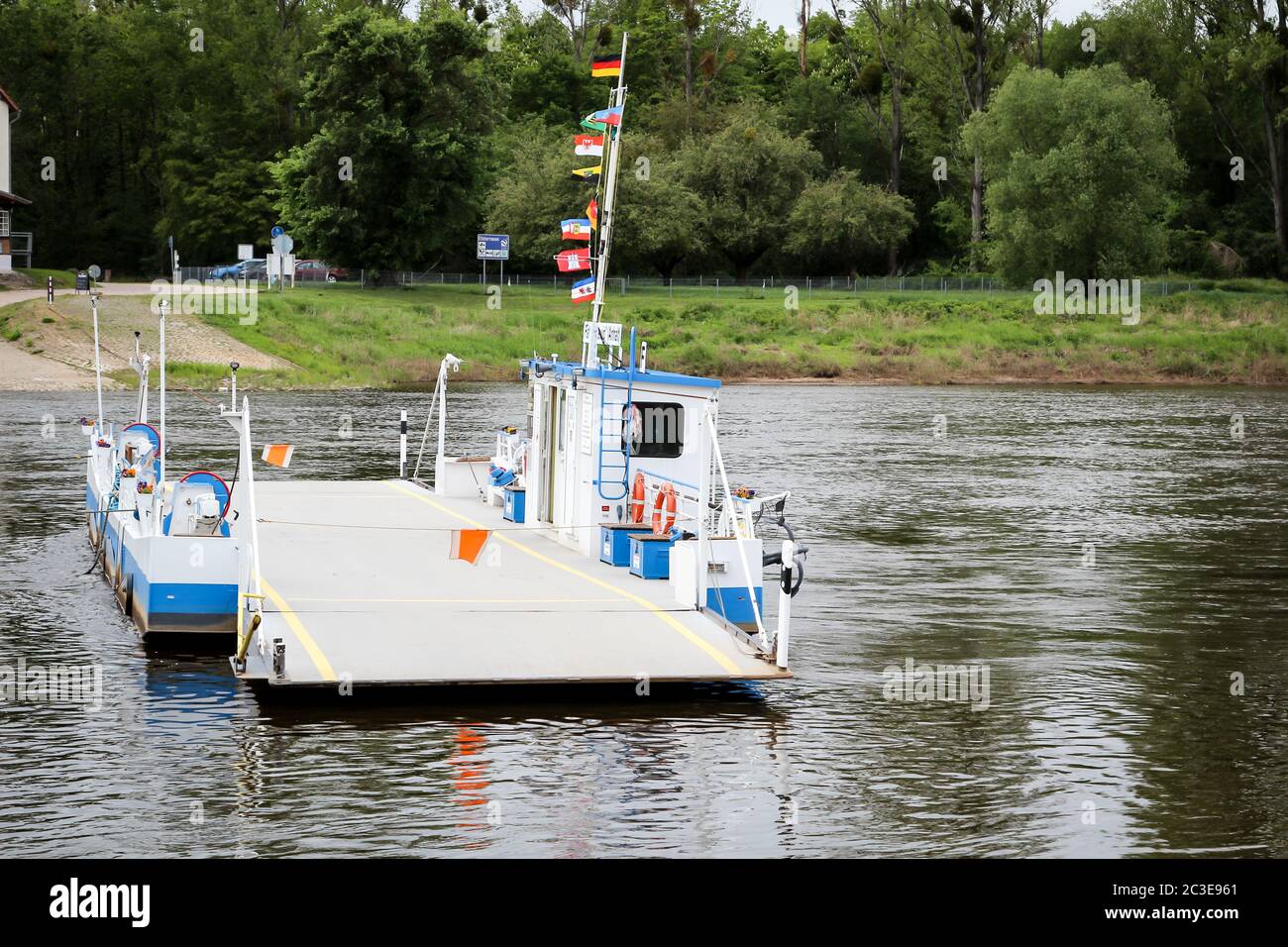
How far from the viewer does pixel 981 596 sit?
2703 cm

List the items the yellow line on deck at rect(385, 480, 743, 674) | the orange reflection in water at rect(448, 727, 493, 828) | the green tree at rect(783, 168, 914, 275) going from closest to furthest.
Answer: the orange reflection in water at rect(448, 727, 493, 828), the yellow line on deck at rect(385, 480, 743, 674), the green tree at rect(783, 168, 914, 275)

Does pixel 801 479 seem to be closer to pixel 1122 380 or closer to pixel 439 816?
pixel 439 816

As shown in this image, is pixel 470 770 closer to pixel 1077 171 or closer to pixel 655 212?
pixel 1077 171

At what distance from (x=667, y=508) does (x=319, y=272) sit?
251ft

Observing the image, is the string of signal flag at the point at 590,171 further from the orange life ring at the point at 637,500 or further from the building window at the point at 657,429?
the orange life ring at the point at 637,500

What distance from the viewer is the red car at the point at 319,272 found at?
95188 millimetres

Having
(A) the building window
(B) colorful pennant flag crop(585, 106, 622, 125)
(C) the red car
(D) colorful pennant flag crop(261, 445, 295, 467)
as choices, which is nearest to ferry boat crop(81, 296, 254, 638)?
(D) colorful pennant flag crop(261, 445, 295, 467)

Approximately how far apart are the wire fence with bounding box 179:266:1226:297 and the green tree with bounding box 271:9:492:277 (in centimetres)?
266

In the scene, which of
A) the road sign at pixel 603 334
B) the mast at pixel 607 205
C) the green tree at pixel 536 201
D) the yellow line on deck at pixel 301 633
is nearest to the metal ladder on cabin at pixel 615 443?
the road sign at pixel 603 334

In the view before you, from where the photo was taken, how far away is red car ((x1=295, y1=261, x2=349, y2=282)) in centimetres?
9519

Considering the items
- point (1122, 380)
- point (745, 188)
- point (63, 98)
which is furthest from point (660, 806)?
point (63, 98)

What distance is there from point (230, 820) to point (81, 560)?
15.3 metres

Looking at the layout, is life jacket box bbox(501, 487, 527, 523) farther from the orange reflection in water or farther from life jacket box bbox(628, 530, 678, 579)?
the orange reflection in water

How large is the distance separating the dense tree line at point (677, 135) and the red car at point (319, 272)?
3024 mm
